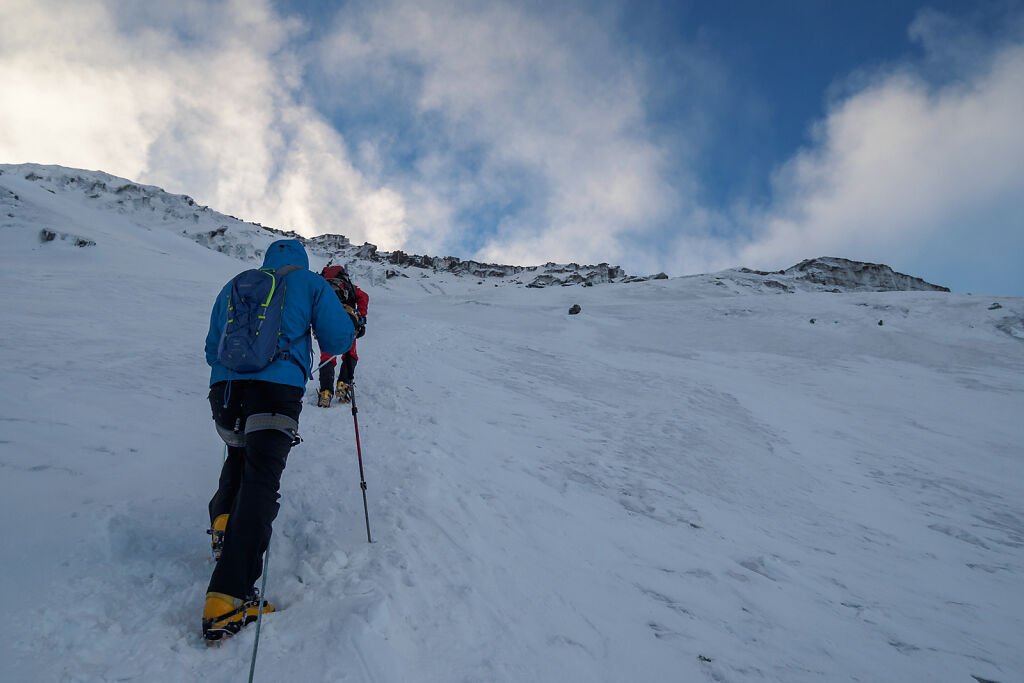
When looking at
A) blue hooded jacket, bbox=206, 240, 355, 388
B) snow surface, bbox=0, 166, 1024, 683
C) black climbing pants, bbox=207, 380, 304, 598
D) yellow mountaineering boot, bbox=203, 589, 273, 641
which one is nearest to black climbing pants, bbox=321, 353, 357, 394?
snow surface, bbox=0, 166, 1024, 683

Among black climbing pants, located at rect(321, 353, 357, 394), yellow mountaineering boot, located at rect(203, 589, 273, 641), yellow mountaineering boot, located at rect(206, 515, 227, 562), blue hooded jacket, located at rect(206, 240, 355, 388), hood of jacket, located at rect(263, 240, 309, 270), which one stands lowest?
yellow mountaineering boot, located at rect(203, 589, 273, 641)

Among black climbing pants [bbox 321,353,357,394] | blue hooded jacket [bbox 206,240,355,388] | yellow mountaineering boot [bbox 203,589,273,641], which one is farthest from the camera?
black climbing pants [bbox 321,353,357,394]

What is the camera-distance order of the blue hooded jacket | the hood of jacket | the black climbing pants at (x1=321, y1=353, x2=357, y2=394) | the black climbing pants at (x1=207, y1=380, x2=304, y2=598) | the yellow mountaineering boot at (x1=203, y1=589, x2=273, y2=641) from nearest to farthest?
the yellow mountaineering boot at (x1=203, y1=589, x2=273, y2=641) → the black climbing pants at (x1=207, y1=380, x2=304, y2=598) → the blue hooded jacket → the hood of jacket → the black climbing pants at (x1=321, y1=353, x2=357, y2=394)

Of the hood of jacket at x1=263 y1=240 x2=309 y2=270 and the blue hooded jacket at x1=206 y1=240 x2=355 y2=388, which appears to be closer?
the blue hooded jacket at x1=206 y1=240 x2=355 y2=388

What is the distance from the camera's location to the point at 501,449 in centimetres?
615

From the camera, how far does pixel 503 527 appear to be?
4.07 m

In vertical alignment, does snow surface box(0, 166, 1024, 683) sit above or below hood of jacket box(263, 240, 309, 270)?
below

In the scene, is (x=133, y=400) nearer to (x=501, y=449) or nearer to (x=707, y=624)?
(x=501, y=449)

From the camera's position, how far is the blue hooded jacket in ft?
9.62

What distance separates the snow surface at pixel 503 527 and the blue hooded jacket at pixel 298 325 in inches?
51.9

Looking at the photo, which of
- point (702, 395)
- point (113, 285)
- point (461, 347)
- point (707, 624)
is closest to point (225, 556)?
point (707, 624)

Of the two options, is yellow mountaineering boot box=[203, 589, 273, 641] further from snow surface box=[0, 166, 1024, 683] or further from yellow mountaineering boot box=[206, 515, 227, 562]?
yellow mountaineering boot box=[206, 515, 227, 562]

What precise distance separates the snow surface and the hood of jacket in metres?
2.04

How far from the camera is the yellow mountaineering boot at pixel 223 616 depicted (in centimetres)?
232
